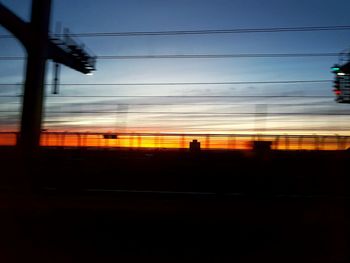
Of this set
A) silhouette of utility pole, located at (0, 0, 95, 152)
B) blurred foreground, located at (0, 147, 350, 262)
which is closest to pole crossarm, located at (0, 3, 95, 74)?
silhouette of utility pole, located at (0, 0, 95, 152)

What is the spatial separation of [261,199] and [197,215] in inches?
→ 140

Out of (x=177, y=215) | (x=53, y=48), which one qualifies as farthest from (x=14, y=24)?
(x=177, y=215)

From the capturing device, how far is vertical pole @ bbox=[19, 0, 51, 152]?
15.9 m

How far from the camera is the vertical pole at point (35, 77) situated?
624 inches

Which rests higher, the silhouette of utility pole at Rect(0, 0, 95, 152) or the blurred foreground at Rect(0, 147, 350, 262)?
the silhouette of utility pole at Rect(0, 0, 95, 152)

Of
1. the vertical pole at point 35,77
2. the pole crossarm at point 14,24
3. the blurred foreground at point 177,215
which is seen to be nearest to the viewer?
the blurred foreground at point 177,215

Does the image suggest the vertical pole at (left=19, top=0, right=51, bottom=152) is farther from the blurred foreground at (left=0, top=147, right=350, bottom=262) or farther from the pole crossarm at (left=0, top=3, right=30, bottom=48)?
the blurred foreground at (left=0, top=147, right=350, bottom=262)

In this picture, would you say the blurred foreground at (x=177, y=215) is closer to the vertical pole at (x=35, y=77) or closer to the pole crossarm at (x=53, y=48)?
the vertical pole at (x=35, y=77)

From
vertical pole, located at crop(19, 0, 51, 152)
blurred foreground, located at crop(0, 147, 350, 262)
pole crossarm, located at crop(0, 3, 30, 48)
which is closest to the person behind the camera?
blurred foreground, located at crop(0, 147, 350, 262)

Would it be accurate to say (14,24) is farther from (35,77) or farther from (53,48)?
(53,48)

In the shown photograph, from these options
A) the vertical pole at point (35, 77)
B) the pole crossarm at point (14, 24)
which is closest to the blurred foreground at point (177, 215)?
the vertical pole at point (35, 77)

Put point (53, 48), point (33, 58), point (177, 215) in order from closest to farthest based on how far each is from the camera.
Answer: point (177, 215), point (33, 58), point (53, 48)

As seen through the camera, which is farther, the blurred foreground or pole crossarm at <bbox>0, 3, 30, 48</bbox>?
pole crossarm at <bbox>0, 3, 30, 48</bbox>

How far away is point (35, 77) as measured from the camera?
16766mm
